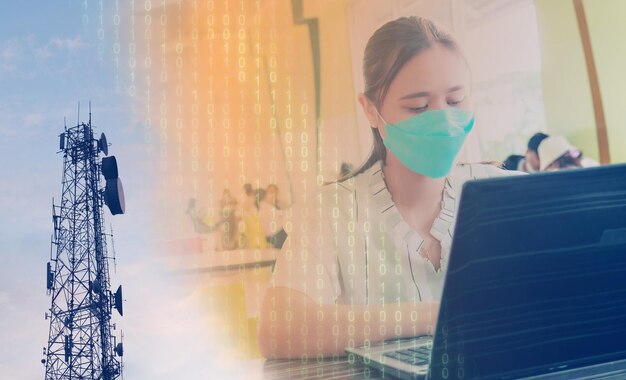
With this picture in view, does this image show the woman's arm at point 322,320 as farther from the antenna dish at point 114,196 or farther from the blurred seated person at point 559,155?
the blurred seated person at point 559,155

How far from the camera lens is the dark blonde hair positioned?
90.8 inches

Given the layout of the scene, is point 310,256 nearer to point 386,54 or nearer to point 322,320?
point 322,320

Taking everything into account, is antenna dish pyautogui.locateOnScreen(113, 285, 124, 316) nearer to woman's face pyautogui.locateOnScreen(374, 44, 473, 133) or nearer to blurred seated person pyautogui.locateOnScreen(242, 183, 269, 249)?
blurred seated person pyautogui.locateOnScreen(242, 183, 269, 249)

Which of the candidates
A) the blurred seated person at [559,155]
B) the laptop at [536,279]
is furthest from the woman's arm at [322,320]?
the laptop at [536,279]

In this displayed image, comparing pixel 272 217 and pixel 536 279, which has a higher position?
pixel 272 217

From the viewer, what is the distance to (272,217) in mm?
2168

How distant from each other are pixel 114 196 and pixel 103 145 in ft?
0.52

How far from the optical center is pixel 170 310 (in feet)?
6.13

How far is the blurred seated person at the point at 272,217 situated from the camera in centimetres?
215

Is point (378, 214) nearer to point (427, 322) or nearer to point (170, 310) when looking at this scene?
point (427, 322)

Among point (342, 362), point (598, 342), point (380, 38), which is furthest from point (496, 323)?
point (380, 38)

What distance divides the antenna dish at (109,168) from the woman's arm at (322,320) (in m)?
0.68

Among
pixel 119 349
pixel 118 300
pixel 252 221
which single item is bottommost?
pixel 119 349

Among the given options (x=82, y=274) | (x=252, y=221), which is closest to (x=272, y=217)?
(x=252, y=221)
